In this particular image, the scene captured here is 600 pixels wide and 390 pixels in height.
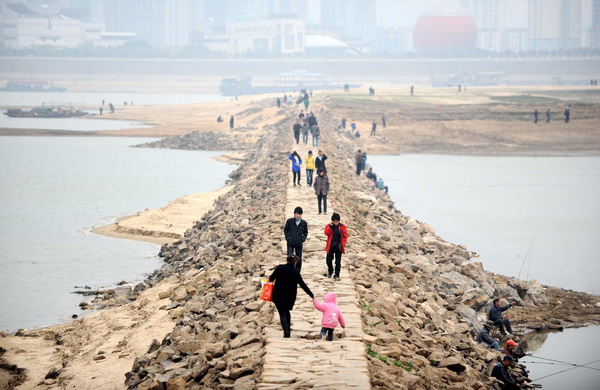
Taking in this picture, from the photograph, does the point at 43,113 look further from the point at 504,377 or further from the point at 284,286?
the point at 284,286

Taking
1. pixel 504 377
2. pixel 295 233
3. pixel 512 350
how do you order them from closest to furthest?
pixel 504 377
pixel 295 233
pixel 512 350

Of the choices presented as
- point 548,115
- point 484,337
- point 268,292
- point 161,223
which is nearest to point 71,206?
point 161,223

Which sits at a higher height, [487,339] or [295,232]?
[295,232]

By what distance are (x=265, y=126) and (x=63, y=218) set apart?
35834 mm

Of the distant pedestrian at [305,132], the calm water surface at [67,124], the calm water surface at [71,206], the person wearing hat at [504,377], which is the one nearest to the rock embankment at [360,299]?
the person wearing hat at [504,377]

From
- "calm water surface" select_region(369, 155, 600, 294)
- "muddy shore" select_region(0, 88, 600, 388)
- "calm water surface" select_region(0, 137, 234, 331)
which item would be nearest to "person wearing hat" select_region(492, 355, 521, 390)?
"muddy shore" select_region(0, 88, 600, 388)

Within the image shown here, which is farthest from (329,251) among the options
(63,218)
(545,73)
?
(545,73)

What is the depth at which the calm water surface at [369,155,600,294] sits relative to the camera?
3102cm

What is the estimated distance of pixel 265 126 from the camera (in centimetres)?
7450

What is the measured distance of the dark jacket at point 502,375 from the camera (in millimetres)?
15742

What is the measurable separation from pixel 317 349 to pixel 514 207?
1264 inches

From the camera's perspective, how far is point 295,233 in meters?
17.4

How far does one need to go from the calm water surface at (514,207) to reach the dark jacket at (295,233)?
39.5 ft

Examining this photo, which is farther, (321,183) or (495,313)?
(321,183)
